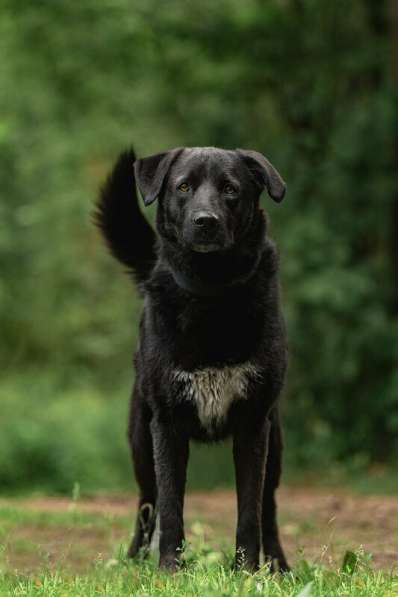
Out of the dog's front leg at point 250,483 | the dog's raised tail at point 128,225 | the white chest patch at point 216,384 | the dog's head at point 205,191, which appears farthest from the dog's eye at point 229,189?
the dog's raised tail at point 128,225

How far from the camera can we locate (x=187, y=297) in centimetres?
473

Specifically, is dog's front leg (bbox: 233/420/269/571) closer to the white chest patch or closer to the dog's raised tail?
the white chest patch

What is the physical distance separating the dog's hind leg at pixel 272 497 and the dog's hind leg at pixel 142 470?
57 cm

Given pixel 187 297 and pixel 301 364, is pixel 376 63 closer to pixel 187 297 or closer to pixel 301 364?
pixel 301 364

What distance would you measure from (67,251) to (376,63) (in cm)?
701

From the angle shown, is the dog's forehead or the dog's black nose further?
the dog's forehead

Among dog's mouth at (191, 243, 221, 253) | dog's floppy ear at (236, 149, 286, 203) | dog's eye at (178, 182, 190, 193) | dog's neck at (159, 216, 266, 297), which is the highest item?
dog's floppy ear at (236, 149, 286, 203)

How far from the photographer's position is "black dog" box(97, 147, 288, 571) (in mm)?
4629

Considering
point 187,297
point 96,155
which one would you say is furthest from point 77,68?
point 187,297

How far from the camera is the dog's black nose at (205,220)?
4391 millimetres

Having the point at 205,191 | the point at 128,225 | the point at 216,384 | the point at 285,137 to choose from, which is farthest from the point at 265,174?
the point at 285,137

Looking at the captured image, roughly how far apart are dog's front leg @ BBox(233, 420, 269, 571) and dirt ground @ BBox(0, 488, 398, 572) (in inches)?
7.5

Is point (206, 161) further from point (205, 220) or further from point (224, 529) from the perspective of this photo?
point (224, 529)

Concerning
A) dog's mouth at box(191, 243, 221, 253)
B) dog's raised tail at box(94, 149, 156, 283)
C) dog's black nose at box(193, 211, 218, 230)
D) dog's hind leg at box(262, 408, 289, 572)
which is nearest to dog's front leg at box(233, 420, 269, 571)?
dog's hind leg at box(262, 408, 289, 572)
